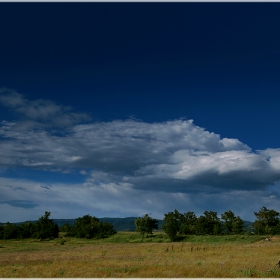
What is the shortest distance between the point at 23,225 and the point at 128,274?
123 metres

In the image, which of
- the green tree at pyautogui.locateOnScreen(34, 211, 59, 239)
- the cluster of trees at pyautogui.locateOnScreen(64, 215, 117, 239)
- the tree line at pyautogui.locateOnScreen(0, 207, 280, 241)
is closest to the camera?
the tree line at pyautogui.locateOnScreen(0, 207, 280, 241)

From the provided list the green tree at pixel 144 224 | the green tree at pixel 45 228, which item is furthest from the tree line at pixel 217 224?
the green tree at pixel 45 228

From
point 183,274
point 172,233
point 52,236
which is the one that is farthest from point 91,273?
point 52,236

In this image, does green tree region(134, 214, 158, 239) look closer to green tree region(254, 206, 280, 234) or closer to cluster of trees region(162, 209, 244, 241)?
cluster of trees region(162, 209, 244, 241)

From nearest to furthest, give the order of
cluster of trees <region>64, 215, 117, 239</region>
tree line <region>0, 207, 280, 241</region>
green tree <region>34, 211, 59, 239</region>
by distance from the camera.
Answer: tree line <region>0, 207, 280, 241</region> → green tree <region>34, 211, 59, 239</region> → cluster of trees <region>64, 215, 117, 239</region>

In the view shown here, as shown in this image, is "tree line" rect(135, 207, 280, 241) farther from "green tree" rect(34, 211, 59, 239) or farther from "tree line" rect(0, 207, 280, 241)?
"green tree" rect(34, 211, 59, 239)

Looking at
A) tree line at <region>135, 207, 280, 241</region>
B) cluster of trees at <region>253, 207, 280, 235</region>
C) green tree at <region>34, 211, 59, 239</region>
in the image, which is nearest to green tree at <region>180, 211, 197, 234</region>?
tree line at <region>135, 207, 280, 241</region>

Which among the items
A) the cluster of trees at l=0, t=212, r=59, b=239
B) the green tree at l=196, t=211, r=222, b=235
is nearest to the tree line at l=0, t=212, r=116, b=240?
the cluster of trees at l=0, t=212, r=59, b=239

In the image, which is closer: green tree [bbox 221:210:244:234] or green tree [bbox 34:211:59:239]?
green tree [bbox 221:210:244:234]

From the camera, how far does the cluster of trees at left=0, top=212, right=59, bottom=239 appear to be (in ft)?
398

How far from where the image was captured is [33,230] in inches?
4985

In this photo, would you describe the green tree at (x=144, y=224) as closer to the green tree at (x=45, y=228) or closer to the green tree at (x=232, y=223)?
the green tree at (x=232, y=223)

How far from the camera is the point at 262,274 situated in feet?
66.7

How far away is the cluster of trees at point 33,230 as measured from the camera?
398 ft
